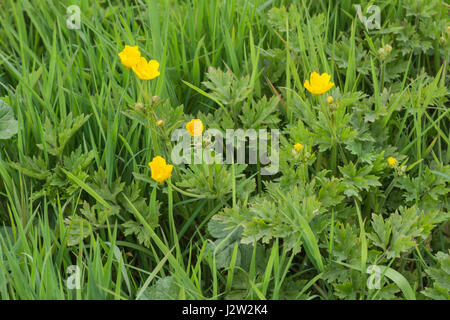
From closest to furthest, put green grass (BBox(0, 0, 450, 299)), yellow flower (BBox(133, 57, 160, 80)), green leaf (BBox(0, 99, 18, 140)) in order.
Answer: green grass (BBox(0, 0, 450, 299)), yellow flower (BBox(133, 57, 160, 80)), green leaf (BBox(0, 99, 18, 140))

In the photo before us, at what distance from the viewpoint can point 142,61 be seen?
5.47ft

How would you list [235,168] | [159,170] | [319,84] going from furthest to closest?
[235,168]
[319,84]
[159,170]

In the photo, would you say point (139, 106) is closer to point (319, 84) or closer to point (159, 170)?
point (159, 170)

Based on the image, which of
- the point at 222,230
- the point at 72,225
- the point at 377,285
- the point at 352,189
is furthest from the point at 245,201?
the point at 72,225

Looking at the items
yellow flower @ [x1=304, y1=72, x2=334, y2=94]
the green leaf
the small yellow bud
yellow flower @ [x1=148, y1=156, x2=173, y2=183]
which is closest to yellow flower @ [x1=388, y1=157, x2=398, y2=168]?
yellow flower @ [x1=304, y1=72, x2=334, y2=94]

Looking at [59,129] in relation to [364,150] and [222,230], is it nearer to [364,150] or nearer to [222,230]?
[222,230]

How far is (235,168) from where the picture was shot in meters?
1.79

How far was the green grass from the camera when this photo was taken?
1.56m

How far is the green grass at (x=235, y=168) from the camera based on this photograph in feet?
5.13

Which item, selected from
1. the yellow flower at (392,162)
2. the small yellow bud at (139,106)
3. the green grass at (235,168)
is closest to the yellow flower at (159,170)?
the green grass at (235,168)

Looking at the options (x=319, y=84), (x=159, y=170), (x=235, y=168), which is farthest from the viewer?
(x=235, y=168)

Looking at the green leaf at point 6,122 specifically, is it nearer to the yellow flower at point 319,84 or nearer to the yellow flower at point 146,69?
the yellow flower at point 146,69

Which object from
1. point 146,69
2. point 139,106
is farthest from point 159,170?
point 146,69

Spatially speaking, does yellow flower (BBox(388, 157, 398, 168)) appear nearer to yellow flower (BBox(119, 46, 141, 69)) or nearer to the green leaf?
yellow flower (BBox(119, 46, 141, 69))
